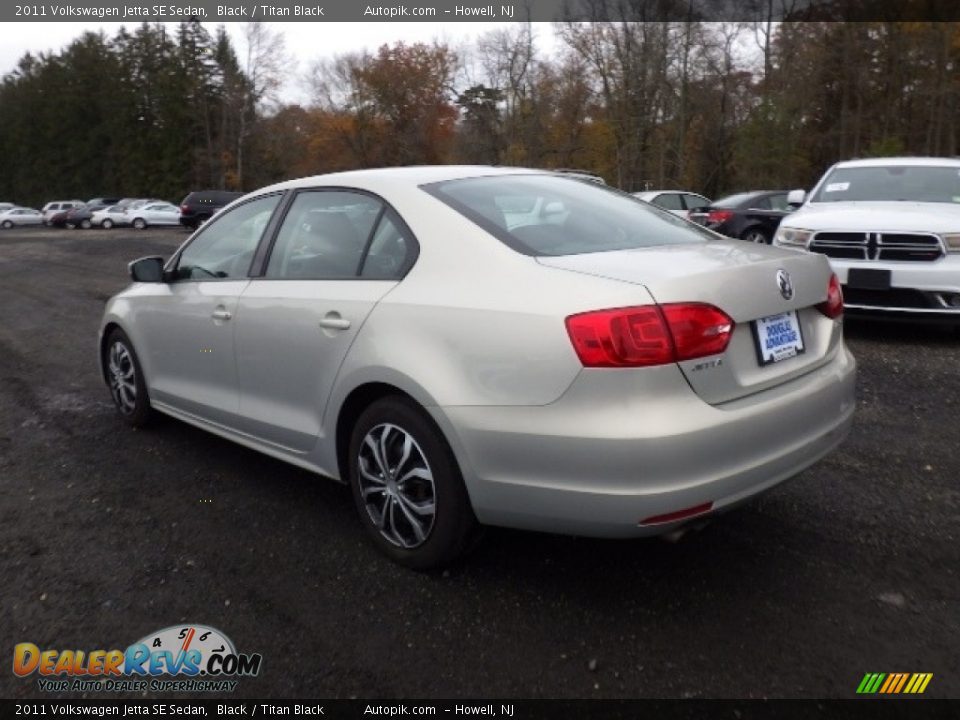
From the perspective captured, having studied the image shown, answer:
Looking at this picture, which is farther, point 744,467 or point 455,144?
point 455,144

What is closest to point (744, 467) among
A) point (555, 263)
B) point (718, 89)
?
point (555, 263)

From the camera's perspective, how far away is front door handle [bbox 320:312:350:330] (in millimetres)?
3242

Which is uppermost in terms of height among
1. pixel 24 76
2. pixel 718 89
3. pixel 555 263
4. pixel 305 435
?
pixel 24 76

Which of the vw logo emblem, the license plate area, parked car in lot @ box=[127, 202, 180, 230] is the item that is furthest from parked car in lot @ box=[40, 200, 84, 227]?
the vw logo emblem

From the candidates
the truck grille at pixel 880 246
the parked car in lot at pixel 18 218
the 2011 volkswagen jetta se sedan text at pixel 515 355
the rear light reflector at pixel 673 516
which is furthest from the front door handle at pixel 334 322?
the parked car in lot at pixel 18 218

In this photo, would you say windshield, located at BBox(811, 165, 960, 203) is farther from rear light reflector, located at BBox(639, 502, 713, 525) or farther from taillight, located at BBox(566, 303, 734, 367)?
rear light reflector, located at BBox(639, 502, 713, 525)

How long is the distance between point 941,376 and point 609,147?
41676 millimetres

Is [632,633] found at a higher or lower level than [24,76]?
lower

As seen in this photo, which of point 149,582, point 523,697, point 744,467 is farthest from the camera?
point 149,582

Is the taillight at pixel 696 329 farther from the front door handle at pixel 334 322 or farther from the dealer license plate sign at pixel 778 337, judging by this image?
the front door handle at pixel 334 322

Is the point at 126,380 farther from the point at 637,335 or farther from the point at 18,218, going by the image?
the point at 18,218

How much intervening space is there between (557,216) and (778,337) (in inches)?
40.4

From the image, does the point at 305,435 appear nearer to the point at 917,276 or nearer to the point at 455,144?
the point at 917,276

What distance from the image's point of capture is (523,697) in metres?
2.41
